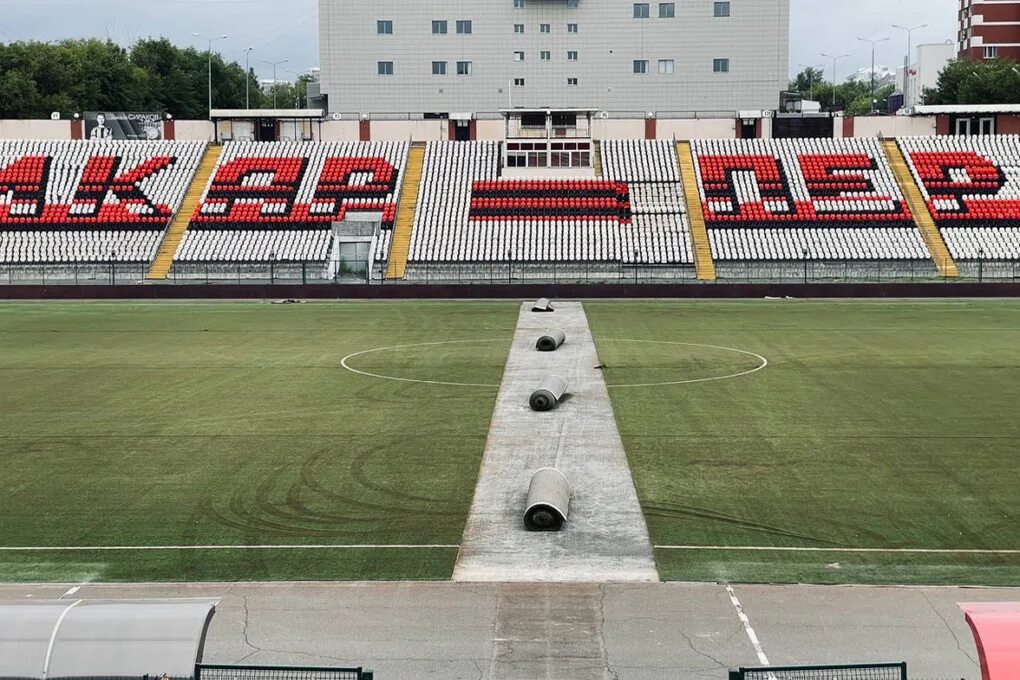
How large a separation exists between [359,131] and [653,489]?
7698cm

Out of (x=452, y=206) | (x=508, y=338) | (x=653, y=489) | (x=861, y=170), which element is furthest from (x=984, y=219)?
(x=653, y=489)

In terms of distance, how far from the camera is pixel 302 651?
1764 cm

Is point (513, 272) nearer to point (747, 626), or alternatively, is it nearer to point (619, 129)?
point (619, 129)

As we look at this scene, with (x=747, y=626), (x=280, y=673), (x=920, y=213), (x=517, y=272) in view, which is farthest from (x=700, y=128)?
(x=280, y=673)

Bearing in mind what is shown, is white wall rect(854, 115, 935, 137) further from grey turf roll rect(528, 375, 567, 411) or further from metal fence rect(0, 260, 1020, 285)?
grey turf roll rect(528, 375, 567, 411)

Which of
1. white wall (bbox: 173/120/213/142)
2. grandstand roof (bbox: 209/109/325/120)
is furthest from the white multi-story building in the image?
grandstand roof (bbox: 209/109/325/120)

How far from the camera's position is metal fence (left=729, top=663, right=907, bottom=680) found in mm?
13422

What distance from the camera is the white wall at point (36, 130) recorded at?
100188mm

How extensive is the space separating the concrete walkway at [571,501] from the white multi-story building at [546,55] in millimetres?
77983

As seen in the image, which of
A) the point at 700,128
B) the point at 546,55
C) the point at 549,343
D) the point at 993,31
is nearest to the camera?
the point at 549,343

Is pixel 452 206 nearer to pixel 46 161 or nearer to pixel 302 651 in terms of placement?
pixel 46 161

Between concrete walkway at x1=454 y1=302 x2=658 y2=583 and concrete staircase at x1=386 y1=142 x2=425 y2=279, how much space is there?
124ft

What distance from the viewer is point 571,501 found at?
25.5 m

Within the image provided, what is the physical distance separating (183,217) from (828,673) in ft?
251
